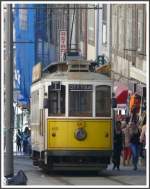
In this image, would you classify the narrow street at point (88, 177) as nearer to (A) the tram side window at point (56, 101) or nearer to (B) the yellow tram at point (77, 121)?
(B) the yellow tram at point (77, 121)

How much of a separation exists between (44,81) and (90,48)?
2710 centimetres

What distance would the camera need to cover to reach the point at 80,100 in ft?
75.4

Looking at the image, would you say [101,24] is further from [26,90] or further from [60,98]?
[60,98]

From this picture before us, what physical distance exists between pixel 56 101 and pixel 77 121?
80 centimetres

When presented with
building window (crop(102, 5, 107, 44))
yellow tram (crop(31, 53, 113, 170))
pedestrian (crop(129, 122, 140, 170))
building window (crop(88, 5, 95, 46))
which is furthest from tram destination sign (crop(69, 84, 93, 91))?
building window (crop(88, 5, 95, 46))

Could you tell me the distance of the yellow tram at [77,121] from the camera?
22.9 metres

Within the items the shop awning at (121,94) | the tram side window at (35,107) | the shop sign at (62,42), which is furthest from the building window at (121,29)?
the tram side window at (35,107)

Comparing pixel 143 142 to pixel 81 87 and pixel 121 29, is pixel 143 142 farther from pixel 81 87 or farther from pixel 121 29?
pixel 121 29

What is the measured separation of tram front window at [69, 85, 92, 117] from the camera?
22.9 m

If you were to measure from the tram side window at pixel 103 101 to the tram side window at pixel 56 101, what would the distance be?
94 cm

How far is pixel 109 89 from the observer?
76.1ft

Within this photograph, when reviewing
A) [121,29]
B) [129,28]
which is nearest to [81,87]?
[129,28]

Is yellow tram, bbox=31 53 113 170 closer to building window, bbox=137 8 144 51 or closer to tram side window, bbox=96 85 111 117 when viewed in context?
tram side window, bbox=96 85 111 117

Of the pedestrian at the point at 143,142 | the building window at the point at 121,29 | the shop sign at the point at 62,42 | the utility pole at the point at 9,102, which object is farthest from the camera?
the shop sign at the point at 62,42
